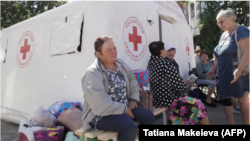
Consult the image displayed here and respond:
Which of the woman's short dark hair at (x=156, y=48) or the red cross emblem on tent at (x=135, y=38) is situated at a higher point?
the red cross emblem on tent at (x=135, y=38)

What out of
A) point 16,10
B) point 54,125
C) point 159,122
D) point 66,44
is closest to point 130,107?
point 54,125

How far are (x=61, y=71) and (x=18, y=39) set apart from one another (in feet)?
5.12

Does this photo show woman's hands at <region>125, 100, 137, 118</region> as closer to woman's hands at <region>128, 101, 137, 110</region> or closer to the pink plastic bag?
woman's hands at <region>128, 101, 137, 110</region>

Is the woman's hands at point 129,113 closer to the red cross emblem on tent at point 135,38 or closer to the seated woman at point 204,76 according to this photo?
the red cross emblem on tent at point 135,38

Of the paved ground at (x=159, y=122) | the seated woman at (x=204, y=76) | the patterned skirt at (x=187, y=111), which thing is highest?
the seated woman at (x=204, y=76)

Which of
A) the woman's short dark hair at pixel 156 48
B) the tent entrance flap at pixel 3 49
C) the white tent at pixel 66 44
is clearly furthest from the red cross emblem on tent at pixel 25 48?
the woman's short dark hair at pixel 156 48

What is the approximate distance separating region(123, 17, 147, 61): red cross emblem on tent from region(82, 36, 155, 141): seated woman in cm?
97

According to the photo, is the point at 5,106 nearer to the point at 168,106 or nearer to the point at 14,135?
the point at 14,135

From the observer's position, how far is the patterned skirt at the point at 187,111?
2.12 meters

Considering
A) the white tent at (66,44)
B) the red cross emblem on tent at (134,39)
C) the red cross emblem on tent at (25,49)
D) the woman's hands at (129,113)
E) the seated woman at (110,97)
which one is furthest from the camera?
the red cross emblem on tent at (25,49)

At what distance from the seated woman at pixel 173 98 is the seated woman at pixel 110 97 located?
1.63 ft

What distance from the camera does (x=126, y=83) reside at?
178 cm

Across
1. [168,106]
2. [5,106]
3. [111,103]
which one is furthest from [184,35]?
[5,106]

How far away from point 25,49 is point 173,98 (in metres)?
3.01
